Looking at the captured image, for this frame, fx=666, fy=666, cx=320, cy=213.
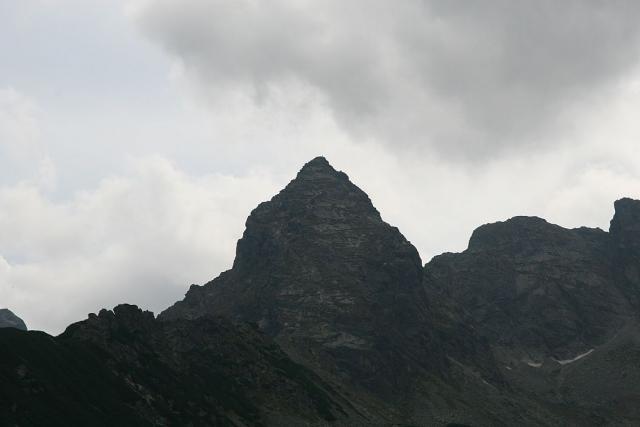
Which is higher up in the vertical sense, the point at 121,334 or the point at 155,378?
the point at 121,334

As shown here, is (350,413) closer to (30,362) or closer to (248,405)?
(248,405)

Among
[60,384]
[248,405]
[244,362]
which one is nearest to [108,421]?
[60,384]

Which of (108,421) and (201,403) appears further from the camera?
(201,403)

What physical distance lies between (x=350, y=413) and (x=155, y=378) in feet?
224

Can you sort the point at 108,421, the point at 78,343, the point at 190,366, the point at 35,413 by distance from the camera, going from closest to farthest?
the point at 35,413
the point at 108,421
the point at 78,343
the point at 190,366

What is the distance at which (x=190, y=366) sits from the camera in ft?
581

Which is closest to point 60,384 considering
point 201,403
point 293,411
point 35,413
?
point 35,413

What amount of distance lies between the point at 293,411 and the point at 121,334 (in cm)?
5018

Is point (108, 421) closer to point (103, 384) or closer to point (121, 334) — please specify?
point (103, 384)

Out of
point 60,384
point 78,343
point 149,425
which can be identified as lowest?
point 149,425

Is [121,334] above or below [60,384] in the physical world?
above

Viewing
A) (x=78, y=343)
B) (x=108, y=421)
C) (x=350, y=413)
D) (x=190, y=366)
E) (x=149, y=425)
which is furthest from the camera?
(x=350, y=413)

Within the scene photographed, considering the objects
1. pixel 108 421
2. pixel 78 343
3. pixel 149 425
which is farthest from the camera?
pixel 78 343

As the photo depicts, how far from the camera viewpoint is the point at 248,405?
170 meters
